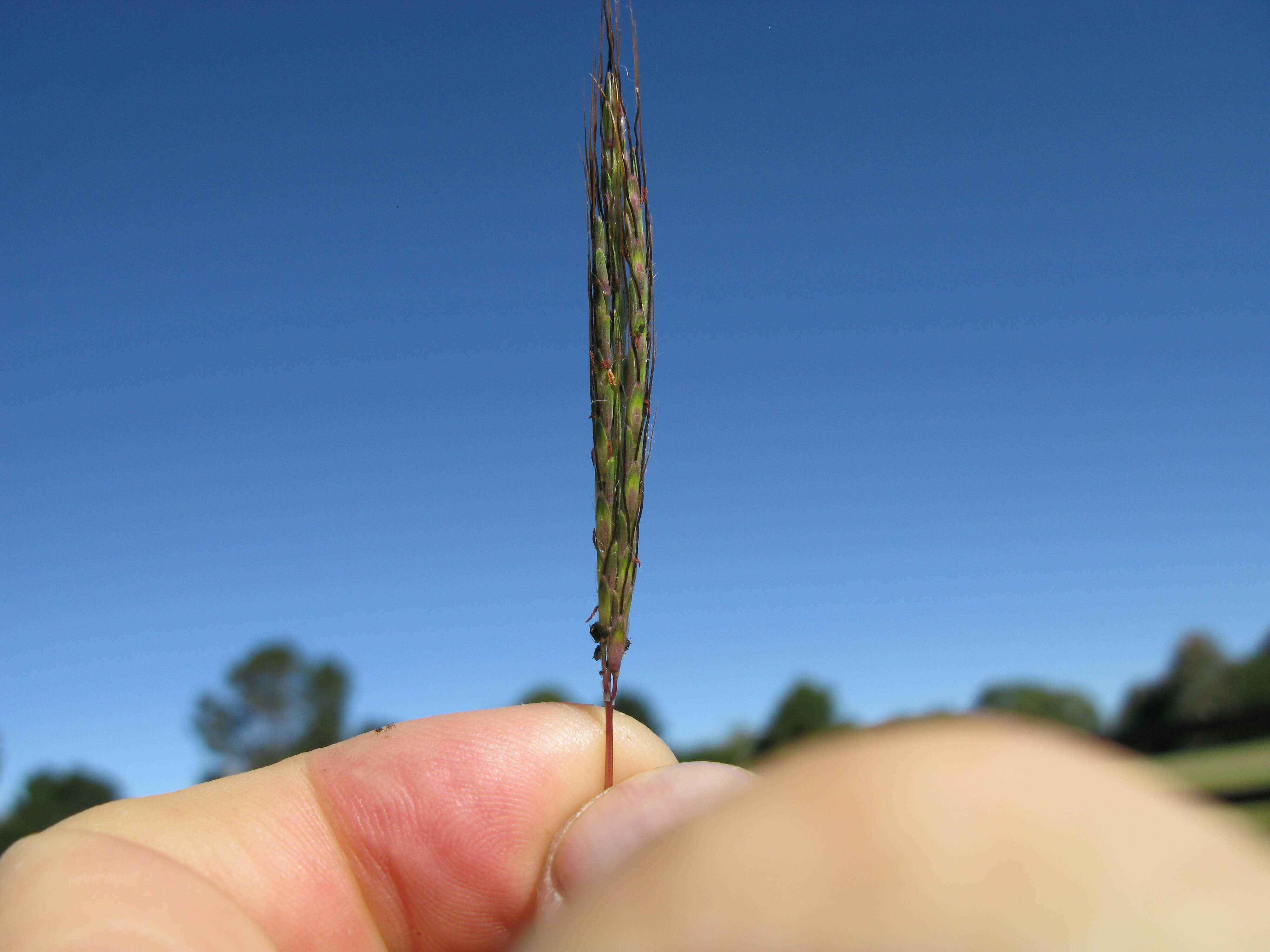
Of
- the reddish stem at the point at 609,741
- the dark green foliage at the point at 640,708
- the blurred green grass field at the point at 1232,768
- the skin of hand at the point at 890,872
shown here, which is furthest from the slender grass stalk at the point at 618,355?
the dark green foliage at the point at 640,708

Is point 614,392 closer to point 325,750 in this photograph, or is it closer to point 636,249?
point 636,249

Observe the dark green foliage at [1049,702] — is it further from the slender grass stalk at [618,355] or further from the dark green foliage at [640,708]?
the slender grass stalk at [618,355]

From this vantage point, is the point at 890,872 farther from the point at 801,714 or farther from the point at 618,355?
the point at 801,714

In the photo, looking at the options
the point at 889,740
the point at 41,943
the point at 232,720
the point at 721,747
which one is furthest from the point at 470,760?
the point at 232,720

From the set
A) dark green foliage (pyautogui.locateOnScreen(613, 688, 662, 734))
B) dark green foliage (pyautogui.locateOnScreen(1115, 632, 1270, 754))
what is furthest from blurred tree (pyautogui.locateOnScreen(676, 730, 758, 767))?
dark green foliage (pyautogui.locateOnScreen(1115, 632, 1270, 754))

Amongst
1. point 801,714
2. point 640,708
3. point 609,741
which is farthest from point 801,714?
point 609,741

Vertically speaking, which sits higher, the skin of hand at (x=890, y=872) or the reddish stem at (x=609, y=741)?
the skin of hand at (x=890, y=872)
